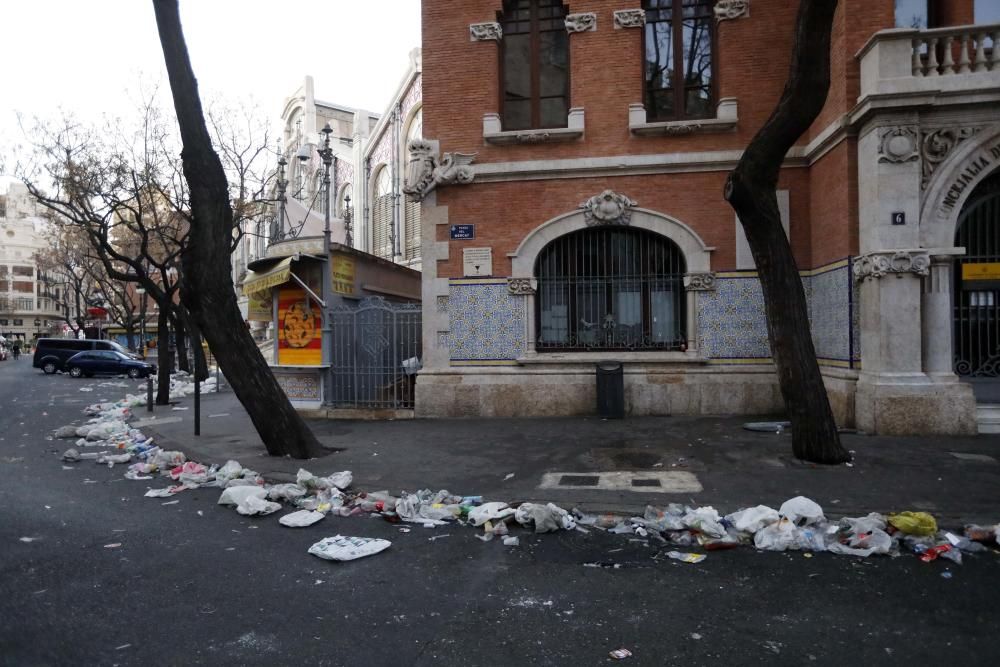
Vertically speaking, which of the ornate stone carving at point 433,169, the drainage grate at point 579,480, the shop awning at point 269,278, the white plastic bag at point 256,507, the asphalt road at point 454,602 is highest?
the ornate stone carving at point 433,169

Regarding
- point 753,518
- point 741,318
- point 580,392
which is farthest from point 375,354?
point 753,518

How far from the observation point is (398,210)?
29.9 meters

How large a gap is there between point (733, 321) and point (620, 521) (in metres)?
6.79

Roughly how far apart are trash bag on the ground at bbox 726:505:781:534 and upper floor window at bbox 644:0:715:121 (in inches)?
336

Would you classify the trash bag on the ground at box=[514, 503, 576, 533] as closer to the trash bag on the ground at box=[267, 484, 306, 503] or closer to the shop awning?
the trash bag on the ground at box=[267, 484, 306, 503]

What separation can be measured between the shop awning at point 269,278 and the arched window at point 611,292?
16.3 ft

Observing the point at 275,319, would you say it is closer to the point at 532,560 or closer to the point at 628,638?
the point at 532,560

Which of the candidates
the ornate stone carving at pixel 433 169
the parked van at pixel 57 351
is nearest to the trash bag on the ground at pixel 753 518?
the ornate stone carving at pixel 433 169

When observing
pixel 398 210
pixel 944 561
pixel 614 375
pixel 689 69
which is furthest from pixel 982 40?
pixel 398 210

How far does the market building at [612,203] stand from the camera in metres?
11.5

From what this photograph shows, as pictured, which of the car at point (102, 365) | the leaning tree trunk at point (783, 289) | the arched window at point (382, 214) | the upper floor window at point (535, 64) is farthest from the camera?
the arched window at point (382, 214)

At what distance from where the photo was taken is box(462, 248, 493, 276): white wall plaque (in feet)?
39.9

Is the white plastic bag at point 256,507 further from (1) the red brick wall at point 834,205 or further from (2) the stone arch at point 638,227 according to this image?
(1) the red brick wall at point 834,205

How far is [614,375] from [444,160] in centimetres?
513
